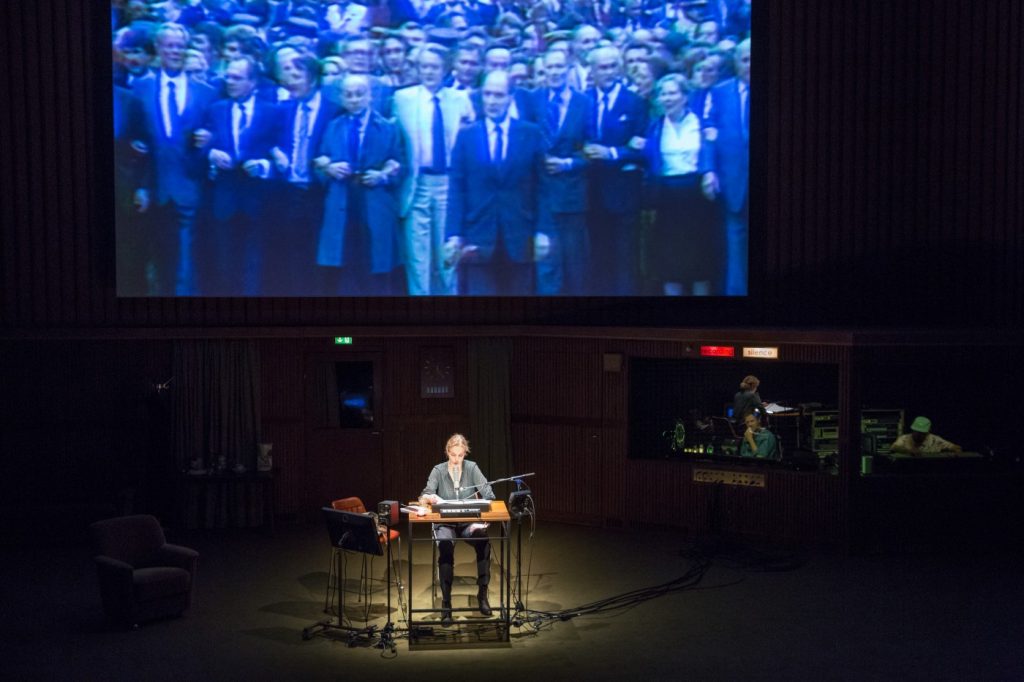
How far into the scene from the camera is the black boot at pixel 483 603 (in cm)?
862

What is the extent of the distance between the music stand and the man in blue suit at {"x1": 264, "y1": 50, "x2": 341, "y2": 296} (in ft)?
13.4

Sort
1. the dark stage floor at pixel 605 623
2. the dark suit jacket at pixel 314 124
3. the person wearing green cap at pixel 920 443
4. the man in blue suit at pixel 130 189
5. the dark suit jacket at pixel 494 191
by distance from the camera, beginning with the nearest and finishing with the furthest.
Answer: the dark stage floor at pixel 605 623 → the person wearing green cap at pixel 920 443 → the man in blue suit at pixel 130 189 → the dark suit jacket at pixel 314 124 → the dark suit jacket at pixel 494 191

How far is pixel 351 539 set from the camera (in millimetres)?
8570

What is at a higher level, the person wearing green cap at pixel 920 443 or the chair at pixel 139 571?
the person wearing green cap at pixel 920 443

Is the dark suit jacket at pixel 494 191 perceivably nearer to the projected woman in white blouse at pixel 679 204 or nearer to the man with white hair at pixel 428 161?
the man with white hair at pixel 428 161

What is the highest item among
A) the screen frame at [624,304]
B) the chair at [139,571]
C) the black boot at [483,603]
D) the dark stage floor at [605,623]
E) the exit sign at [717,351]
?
the screen frame at [624,304]

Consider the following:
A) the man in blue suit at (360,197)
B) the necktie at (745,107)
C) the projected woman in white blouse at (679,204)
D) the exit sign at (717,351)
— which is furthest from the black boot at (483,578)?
the necktie at (745,107)

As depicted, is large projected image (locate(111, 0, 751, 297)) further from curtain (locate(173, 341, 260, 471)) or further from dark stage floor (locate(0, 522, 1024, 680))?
dark stage floor (locate(0, 522, 1024, 680))

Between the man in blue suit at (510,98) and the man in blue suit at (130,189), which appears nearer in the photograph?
the man in blue suit at (130,189)

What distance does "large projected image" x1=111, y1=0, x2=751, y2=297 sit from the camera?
38.7ft

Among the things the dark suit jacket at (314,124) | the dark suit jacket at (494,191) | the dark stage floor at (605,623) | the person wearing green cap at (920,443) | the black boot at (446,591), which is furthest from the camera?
the dark suit jacket at (494,191)

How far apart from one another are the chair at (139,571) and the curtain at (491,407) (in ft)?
13.3

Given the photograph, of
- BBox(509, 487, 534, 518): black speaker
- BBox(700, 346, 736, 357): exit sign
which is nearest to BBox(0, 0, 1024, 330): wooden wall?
BBox(700, 346, 736, 357): exit sign

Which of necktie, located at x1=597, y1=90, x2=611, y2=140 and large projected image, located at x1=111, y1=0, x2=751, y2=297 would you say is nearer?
large projected image, located at x1=111, y1=0, x2=751, y2=297
